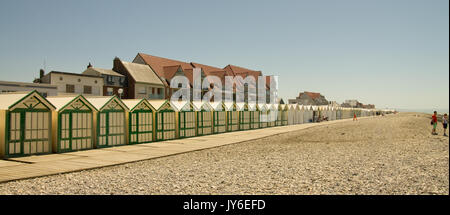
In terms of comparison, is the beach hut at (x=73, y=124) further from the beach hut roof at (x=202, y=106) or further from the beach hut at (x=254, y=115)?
the beach hut at (x=254, y=115)

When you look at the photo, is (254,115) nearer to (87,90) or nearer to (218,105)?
(218,105)

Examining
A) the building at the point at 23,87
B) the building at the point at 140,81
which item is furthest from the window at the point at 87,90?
the building at the point at 140,81

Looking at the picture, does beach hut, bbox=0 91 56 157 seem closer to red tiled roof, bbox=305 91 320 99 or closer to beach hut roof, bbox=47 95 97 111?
beach hut roof, bbox=47 95 97 111

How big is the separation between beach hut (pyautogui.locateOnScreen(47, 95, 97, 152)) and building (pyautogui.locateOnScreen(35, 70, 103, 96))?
26.0 m

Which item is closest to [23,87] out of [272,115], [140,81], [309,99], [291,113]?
[140,81]

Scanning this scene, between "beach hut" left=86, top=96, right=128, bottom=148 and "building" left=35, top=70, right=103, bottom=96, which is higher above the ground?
"building" left=35, top=70, right=103, bottom=96

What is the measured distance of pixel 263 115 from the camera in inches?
1542

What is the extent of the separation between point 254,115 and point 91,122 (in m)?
Answer: 21.4

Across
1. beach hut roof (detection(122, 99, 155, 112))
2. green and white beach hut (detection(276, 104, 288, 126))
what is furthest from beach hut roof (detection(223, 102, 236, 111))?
green and white beach hut (detection(276, 104, 288, 126))

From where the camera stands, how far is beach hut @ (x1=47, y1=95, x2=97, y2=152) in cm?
1642

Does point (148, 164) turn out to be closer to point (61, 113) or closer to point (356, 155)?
point (61, 113)

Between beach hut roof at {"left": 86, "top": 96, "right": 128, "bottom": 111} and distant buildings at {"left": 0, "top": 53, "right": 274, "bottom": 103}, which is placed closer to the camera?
beach hut roof at {"left": 86, "top": 96, "right": 128, "bottom": 111}

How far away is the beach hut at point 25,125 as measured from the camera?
47.9ft

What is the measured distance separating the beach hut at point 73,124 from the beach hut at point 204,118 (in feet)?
33.2
